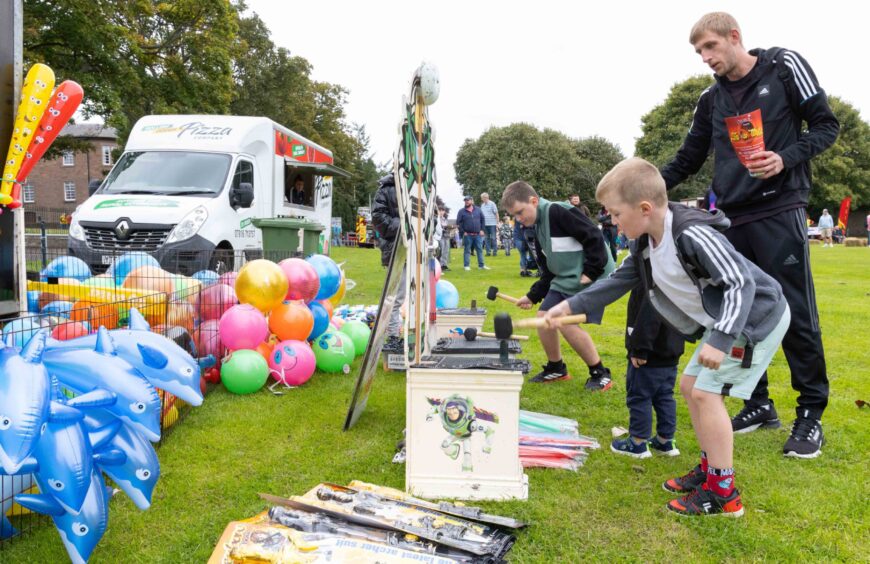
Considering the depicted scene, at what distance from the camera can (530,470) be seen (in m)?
3.40

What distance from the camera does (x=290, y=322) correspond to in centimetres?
529

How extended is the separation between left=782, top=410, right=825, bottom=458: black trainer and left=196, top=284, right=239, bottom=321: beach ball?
13.9 feet

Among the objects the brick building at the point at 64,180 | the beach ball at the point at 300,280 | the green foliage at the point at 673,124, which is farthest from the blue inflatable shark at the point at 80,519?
the brick building at the point at 64,180

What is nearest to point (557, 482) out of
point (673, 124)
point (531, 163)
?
point (531, 163)

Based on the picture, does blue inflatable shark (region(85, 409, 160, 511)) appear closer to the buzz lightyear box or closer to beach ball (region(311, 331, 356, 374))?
the buzz lightyear box

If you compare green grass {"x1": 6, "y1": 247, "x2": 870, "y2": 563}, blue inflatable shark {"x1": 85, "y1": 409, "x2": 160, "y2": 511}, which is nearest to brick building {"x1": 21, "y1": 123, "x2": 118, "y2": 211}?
green grass {"x1": 6, "y1": 247, "x2": 870, "y2": 563}

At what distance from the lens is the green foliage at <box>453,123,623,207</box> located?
46.7 m

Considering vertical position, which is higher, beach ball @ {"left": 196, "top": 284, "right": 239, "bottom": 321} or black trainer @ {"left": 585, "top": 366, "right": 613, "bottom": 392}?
beach ball @ {"left": 196, "top": 284, "right": 239, "bottom": 321}

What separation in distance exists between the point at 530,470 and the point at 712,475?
3.08ft

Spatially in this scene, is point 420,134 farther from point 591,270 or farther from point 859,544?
point 859,544

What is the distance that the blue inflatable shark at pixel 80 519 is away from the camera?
85.5 inches

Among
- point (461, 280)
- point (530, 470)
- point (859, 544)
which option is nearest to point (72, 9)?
point (461, 280)

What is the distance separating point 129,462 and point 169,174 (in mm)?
8565

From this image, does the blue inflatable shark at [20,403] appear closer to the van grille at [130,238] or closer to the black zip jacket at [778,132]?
the black zip jacket at [778,132]
